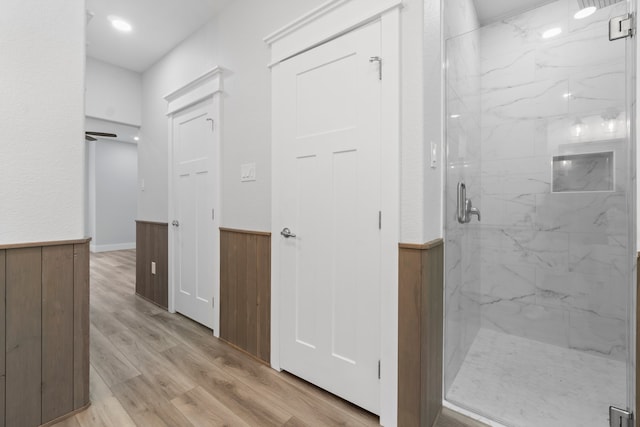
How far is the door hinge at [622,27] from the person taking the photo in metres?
1.23

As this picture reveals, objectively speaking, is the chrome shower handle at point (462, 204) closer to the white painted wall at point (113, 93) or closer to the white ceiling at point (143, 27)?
the white ceiling at point (143, 27)

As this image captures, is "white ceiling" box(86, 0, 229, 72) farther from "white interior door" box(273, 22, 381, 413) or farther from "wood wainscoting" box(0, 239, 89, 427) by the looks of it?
"wood wainscoting" box(0, 239, 89, 427)

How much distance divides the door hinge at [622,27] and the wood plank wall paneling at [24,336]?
2.84m

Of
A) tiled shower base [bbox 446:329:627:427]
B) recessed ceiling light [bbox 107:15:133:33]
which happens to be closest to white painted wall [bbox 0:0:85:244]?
recessed ceiling light [bbox 107:15:133:33]

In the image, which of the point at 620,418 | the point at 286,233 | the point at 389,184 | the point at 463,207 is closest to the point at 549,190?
the point at 463,207

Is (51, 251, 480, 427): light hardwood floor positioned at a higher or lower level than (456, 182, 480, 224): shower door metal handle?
lower

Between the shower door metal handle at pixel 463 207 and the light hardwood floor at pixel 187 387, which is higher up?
the shower door metal handle at pixel 463 207

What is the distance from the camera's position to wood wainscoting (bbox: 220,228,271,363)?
204 cm

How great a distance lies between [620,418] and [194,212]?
3.10m

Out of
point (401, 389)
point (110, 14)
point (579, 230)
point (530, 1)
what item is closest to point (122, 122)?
point (110, 14)

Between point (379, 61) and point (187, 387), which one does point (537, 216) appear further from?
point (187, 387)

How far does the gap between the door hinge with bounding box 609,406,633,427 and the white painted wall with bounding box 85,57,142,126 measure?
4.74 meters

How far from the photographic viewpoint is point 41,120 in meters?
1.43

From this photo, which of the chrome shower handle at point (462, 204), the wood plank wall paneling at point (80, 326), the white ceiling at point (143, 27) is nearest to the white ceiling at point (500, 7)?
the chrome shower handle at point (462, 204)
